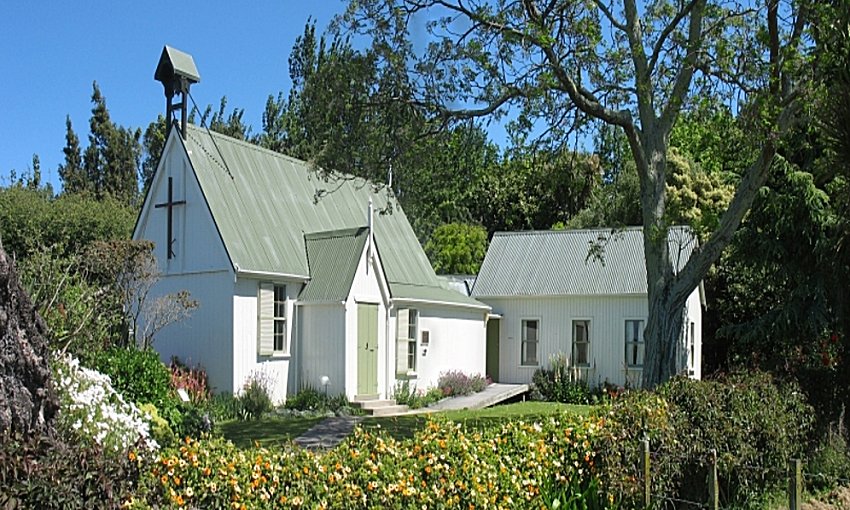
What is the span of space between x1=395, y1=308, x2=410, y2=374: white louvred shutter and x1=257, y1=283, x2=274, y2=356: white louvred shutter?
3748 mm

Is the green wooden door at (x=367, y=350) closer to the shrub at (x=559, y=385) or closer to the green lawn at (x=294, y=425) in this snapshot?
the green lawn at (x=294, y=425)

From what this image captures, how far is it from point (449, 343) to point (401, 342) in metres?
2.87

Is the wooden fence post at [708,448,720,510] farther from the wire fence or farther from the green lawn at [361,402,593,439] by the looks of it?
the green lawn at [361,402,593,439]

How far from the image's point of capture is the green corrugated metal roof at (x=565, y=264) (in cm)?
2586

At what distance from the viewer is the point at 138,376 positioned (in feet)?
42.4

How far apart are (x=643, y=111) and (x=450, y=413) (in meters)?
8.84

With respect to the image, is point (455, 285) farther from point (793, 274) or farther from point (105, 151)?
point (105, 151)

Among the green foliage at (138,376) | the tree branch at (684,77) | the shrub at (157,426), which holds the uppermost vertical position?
the tree branch at (684,77)

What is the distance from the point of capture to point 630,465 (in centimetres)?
785

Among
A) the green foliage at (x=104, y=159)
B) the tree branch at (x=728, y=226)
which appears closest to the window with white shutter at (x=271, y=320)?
the tree branch at (x=728, y=226)

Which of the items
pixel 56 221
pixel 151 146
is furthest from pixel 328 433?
pixel 151 146

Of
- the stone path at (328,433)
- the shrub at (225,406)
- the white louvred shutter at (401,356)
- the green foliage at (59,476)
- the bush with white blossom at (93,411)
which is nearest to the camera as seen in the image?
the green foliage at (59,476)

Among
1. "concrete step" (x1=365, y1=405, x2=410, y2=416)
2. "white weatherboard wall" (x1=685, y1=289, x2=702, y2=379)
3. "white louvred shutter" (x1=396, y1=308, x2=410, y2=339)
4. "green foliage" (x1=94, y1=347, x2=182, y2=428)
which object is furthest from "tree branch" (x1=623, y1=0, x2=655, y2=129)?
"white weatherboard wall" (x1=685, y1=289, x2=702, y2=379)

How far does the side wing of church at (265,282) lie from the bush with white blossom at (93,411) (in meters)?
9.25
